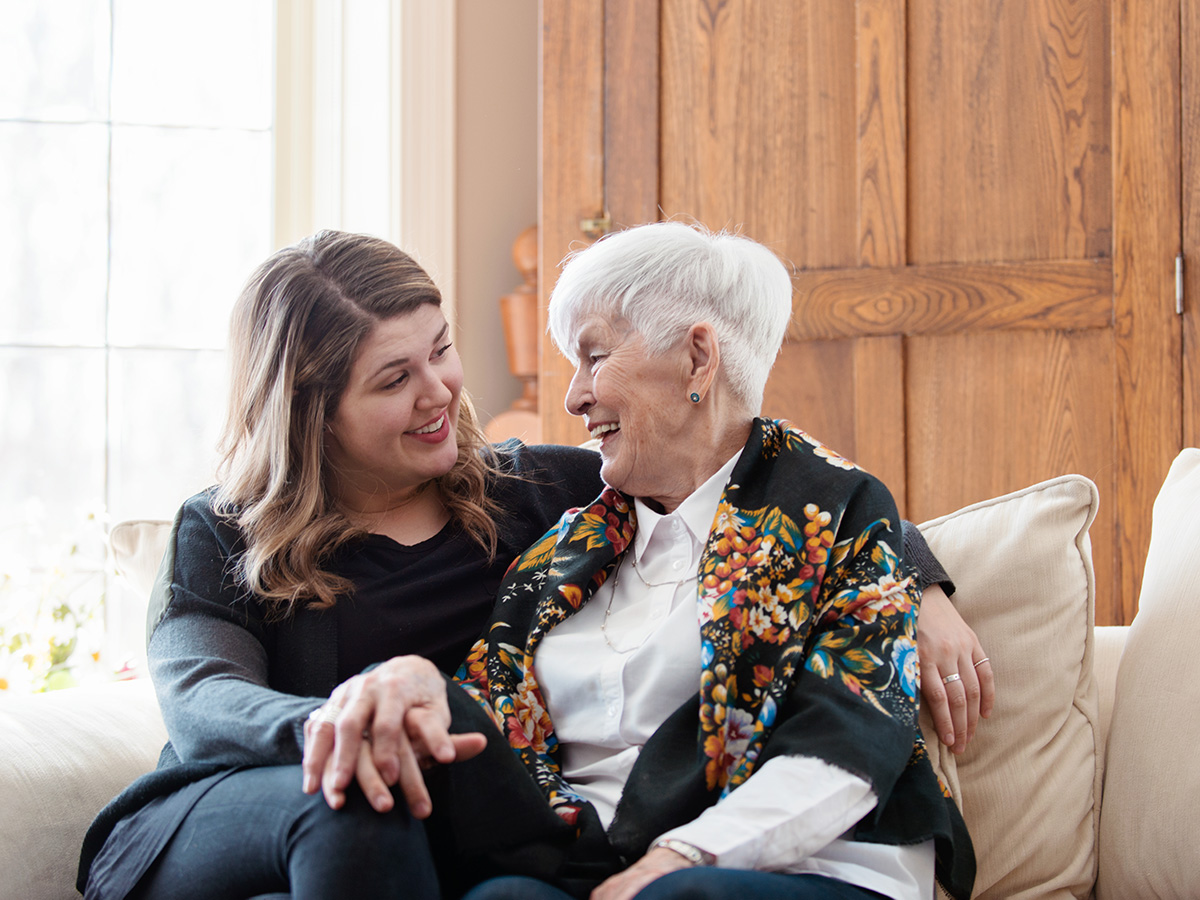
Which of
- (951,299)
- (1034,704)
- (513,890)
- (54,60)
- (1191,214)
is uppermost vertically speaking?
(54,60)

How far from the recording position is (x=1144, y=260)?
222 cm

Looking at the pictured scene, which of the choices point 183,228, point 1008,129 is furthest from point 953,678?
point 183,228

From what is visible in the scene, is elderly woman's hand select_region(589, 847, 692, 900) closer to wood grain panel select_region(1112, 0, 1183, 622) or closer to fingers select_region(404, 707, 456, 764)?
fingers select_region(404, 707, 456, 764)

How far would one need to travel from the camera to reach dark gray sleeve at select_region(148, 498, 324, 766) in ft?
3.75

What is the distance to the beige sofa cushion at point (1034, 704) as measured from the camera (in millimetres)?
1309

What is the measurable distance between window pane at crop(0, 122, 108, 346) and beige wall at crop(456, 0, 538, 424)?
0.92 m

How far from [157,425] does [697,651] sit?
6.73ft

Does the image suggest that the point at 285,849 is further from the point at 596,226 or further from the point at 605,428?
the point at 596,226

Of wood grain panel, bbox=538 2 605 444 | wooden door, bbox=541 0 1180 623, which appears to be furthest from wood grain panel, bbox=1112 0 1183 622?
wood grain panel, bbox=538 2 605 444

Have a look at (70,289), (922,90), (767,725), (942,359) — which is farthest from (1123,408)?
(70,289)

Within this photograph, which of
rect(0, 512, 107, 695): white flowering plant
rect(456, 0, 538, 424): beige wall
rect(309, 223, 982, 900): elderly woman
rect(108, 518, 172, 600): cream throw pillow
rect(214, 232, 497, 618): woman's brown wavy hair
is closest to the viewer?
rect(309, 223, 982, 900): elderly woman

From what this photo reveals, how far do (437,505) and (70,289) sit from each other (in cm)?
171

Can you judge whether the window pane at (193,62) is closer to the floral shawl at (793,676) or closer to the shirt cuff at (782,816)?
the floral shawl at (793,676)

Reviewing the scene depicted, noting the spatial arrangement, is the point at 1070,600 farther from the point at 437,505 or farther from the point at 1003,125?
the point at 1003,125
